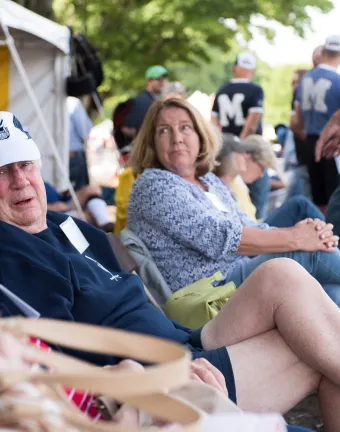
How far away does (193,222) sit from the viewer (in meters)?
3.82

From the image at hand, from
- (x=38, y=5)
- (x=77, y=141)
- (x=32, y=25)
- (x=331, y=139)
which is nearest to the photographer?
(x=331, y=139)

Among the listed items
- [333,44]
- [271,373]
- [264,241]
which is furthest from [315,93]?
[271,373]

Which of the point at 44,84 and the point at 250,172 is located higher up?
the point at 44,84

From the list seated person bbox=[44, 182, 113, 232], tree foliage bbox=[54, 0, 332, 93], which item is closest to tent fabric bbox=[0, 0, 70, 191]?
seated person bbox=[44, 182, 113, 232]

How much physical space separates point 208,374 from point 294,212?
103 inches

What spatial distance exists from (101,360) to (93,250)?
0.71m

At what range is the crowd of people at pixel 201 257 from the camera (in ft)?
8.46

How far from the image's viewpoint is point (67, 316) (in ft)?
8.20

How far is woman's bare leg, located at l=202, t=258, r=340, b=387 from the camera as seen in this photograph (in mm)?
2566

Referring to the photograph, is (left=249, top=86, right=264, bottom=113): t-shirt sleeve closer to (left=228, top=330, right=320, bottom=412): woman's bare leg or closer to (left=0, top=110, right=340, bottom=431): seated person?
(left=0, top=110, right=340, bottom=431): seated person

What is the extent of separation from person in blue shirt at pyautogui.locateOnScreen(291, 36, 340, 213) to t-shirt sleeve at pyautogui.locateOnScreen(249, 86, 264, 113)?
706 millimetres

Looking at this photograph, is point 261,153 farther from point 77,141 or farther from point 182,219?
point 77,141

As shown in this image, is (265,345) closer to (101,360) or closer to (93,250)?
(101,360)

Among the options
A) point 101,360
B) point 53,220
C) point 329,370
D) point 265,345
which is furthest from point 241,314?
point 53,220
